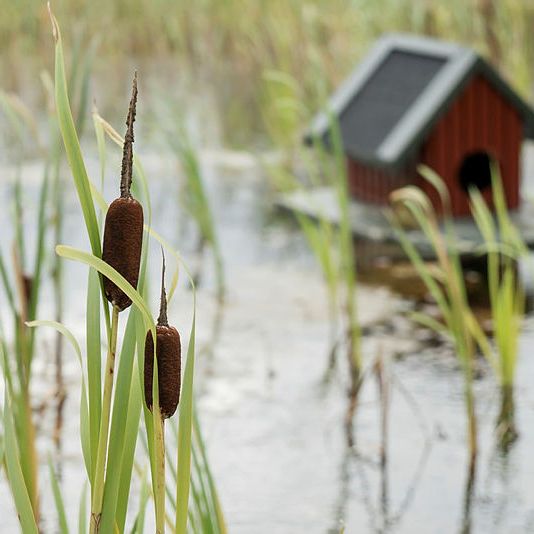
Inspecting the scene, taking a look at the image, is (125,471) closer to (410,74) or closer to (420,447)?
(420,447)

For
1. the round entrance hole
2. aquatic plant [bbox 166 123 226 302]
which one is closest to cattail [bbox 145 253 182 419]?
A: aquatic plant [bbox 166 123 226 302]

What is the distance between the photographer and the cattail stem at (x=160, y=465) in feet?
4.09

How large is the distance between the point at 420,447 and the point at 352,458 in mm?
147

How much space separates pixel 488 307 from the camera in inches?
155

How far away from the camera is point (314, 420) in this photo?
10.2 ft

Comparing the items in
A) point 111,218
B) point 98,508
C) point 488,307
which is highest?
point 488,307

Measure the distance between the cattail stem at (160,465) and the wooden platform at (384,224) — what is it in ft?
9.59

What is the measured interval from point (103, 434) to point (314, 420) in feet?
6.24

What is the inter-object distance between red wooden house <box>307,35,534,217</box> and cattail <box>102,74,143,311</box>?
3.41 m

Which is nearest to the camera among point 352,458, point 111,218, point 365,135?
point 111,218

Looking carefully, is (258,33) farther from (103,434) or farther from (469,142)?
(103,434)

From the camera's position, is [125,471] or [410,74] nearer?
[125,471]

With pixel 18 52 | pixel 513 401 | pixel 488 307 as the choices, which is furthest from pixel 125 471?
pixel 18 52

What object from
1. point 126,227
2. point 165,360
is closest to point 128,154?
point 126,227
